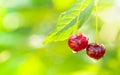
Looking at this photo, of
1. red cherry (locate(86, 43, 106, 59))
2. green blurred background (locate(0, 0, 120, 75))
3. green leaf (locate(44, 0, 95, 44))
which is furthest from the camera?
green blurred background (locate(0, 0, 120, 75))

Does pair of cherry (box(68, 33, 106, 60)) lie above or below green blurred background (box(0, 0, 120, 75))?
below

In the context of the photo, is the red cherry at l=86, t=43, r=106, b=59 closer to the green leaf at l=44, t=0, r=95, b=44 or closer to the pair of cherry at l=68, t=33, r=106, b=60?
the pair of cherry at l=68, t=33, r=106, b=60

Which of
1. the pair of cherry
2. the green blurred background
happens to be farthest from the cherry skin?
the green blurred background

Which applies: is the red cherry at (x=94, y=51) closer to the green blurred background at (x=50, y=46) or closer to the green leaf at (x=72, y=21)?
the green leaf at (x=72, y=21)

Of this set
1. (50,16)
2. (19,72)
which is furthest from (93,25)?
(19,72)

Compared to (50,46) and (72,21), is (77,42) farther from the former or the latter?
(50,46)

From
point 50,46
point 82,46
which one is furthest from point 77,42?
point 50,46
